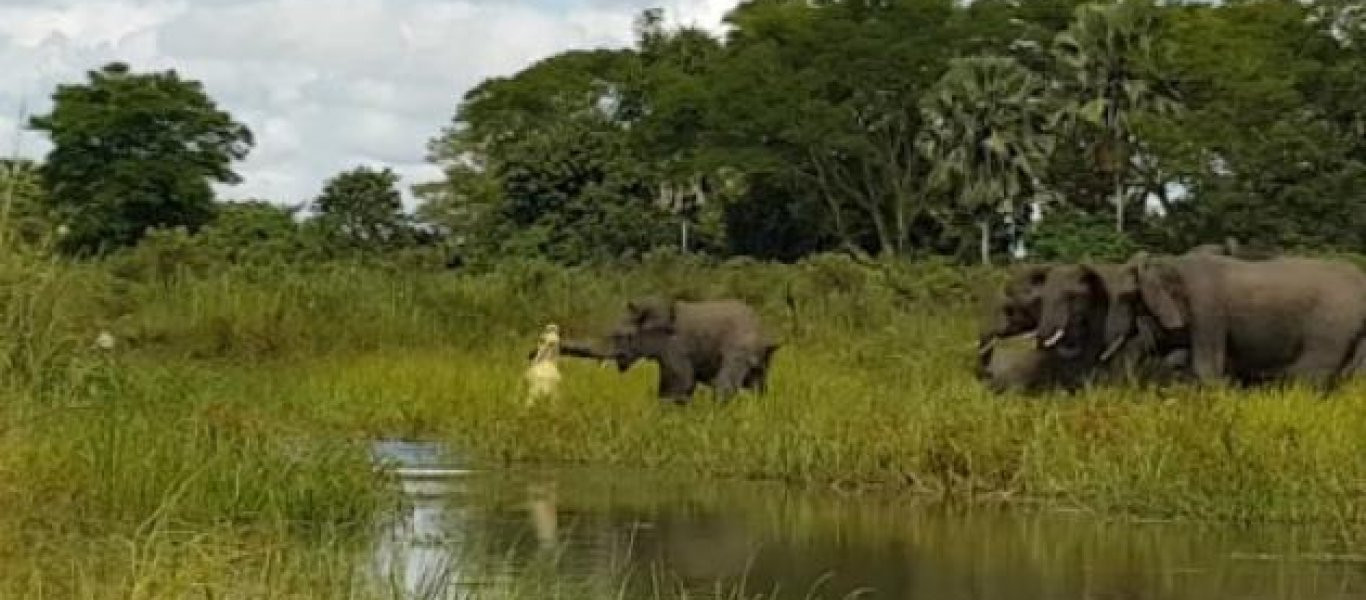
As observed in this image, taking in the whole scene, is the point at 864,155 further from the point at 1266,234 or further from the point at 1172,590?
the point at 1172,590

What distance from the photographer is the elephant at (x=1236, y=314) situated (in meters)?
16.4

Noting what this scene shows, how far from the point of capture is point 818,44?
50.0m

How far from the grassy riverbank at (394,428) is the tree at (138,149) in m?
17.7

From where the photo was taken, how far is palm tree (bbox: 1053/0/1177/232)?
4850 cm

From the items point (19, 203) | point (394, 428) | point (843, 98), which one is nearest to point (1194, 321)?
point (394, 428)

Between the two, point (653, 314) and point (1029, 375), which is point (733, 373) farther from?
point (1029, 375)

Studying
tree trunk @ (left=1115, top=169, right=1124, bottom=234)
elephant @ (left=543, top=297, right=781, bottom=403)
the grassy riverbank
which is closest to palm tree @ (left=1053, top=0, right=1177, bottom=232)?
tree trunk @ (left=1115, top=169, right=1124, bottom=234)

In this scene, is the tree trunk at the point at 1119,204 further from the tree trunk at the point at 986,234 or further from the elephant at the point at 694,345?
the elephant at the point at 694,345

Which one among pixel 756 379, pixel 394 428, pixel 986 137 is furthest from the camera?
pixel 986 137

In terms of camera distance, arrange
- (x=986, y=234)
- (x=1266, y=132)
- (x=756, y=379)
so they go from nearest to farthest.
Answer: (x=756, y=379), (x=1266, y=132), (x=986, y=234)

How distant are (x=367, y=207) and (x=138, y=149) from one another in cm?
1244

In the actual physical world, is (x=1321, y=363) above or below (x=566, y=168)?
below

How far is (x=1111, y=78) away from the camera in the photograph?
160ft

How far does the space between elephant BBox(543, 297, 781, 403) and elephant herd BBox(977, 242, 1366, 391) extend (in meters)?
2.37
